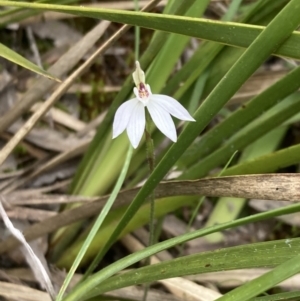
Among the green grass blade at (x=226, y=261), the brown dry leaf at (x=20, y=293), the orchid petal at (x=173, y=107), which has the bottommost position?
the brown dry leaf at (x=20, y=293)

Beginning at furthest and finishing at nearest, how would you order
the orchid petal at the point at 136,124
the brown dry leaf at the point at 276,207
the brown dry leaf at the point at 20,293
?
the brown dry leaf at the point at 276,207
the brown dry leaf at the point at 20,293
the orchid petal at the point at 136,124

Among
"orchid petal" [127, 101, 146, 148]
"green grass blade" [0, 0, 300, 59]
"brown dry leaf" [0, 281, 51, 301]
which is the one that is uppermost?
"green grass blade" [0, 0, 300, 59]

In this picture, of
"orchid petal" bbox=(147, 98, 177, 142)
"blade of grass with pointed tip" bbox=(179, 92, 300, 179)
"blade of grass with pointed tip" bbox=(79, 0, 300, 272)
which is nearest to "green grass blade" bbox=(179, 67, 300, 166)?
"blade of grass with pointed tip" bbox=(179, 92, 300, 179)

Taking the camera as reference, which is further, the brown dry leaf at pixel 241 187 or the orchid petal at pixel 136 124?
the brown dry leaf at pixel 241 187

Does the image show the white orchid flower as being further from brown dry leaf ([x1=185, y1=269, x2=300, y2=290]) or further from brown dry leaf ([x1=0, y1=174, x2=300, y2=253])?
brown dry leaf ([x1=185, y1=269, x2=300, y2=290])

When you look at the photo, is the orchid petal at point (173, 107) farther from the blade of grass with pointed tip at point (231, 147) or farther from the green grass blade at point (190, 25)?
the blade of grass with pointed tip at point (231, 147)

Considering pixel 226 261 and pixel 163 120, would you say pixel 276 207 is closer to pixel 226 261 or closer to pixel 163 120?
pixel 226 261

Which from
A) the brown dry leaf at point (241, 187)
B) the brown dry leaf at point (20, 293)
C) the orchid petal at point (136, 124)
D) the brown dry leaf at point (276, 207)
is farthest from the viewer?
the brown dry leaf at point (276, 207)

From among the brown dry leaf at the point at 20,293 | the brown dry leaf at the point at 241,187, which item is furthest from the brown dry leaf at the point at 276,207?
the brown dry leaf at the point at 20,293
